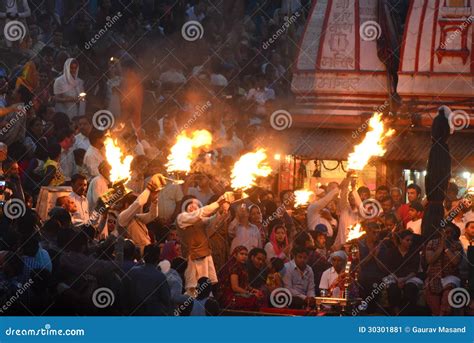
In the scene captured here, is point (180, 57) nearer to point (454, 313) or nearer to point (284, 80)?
point (284, 80)
